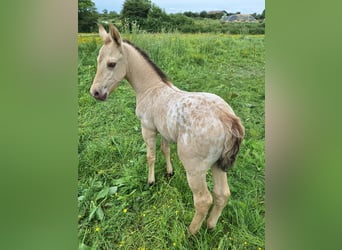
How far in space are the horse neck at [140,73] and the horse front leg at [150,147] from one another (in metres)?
0.25

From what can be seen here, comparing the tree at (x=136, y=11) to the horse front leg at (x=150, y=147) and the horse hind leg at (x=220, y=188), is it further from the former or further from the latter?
the horse hind leg at (x=220, y=188)

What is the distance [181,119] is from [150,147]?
0.33m

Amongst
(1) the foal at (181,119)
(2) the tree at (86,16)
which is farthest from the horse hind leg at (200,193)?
(2) the tree at (86,16)

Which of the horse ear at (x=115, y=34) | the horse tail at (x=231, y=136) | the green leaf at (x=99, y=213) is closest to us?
the horse tail at (x=231, y=136)

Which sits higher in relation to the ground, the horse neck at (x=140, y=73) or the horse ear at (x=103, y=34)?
the horse ear at (x=103, y=34)

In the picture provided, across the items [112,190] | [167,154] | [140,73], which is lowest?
[112,190]

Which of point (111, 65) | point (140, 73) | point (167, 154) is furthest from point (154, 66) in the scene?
point (167, 154)

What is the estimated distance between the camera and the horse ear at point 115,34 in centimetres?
201

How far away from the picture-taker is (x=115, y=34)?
2035 millimetres

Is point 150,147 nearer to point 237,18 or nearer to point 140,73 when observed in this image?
point 140,73

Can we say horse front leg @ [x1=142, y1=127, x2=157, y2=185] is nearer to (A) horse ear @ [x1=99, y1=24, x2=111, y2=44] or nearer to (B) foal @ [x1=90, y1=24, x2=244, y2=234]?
(B) foal @ [x1=90, y1=24, x2=244, y2=234]
